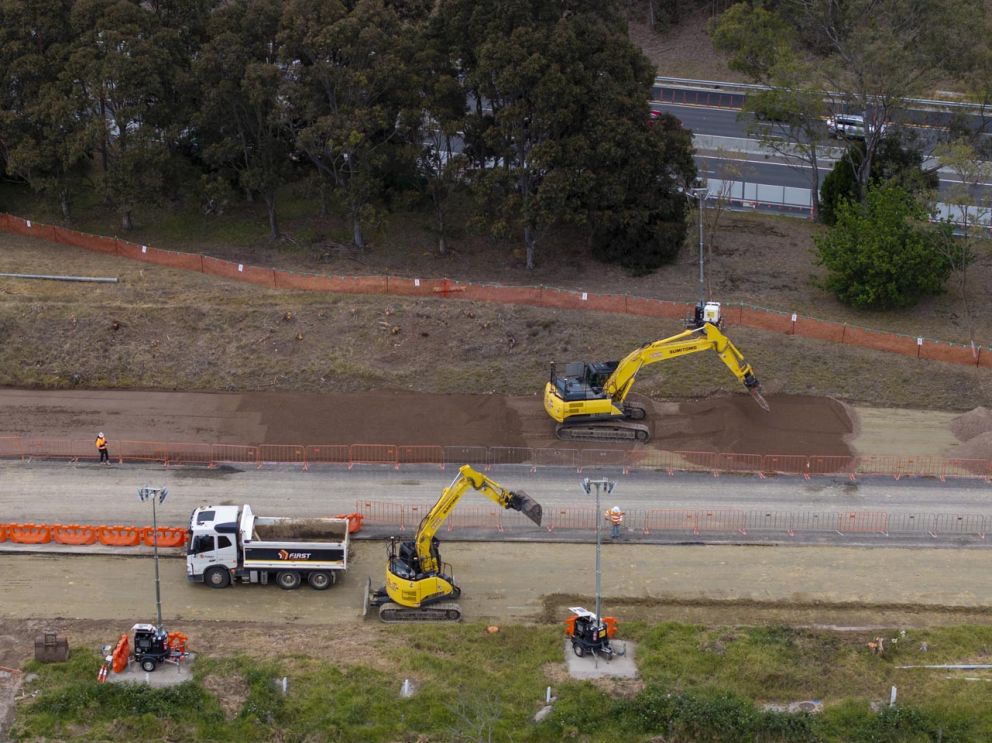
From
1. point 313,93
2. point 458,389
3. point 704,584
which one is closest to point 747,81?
point 313,93

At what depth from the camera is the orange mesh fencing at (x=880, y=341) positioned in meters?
54.9

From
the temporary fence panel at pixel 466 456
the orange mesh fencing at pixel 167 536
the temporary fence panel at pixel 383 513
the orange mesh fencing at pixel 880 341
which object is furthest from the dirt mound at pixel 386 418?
the orange mesh fencing at pixel 880 341

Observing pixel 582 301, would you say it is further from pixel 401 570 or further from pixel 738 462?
pixel 401 570

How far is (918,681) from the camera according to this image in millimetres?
34688

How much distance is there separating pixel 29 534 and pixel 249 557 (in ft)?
26.0

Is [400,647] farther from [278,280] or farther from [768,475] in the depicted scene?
[278,280]

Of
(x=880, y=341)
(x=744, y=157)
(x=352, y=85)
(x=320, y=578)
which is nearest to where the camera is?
(x=320, y=578)

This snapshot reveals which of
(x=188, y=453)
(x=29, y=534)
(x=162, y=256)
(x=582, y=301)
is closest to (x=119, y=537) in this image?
(x=29, y=534)

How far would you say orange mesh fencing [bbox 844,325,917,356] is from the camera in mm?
54906

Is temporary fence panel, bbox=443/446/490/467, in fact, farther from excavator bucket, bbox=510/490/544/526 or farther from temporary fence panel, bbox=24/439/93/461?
temporary fence panel, bbox=24/439/93/461

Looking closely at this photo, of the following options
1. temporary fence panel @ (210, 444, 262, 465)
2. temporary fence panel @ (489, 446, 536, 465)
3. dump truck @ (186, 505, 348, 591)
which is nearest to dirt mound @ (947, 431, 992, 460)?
temporary fence panel @ (489, 446, 536, 465)

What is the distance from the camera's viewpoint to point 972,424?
4988 cm

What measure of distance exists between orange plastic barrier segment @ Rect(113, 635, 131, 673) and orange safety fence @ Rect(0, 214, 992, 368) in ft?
86.2

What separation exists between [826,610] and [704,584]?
3.72 meters
